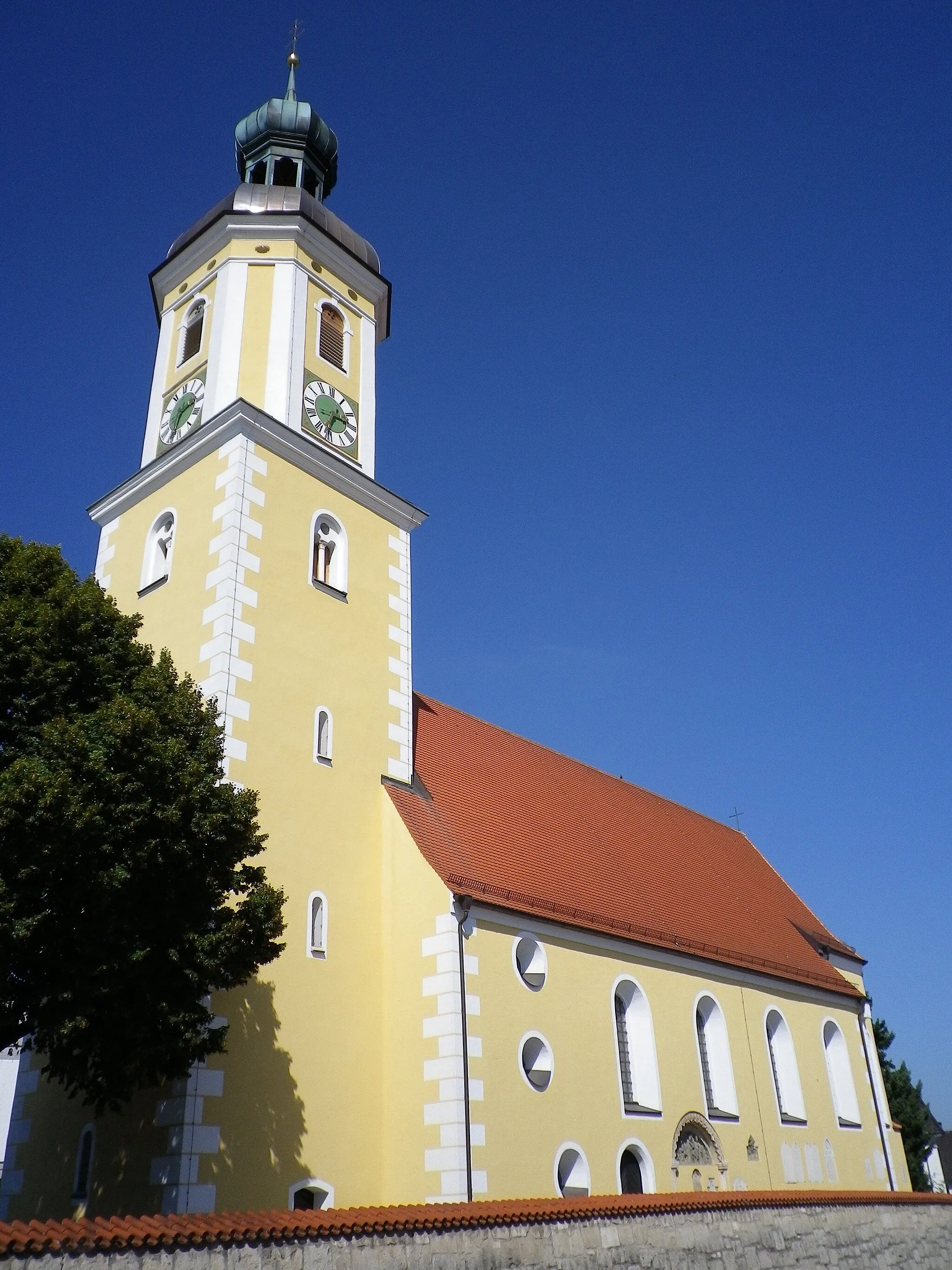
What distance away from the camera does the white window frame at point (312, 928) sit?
1373 centimetres

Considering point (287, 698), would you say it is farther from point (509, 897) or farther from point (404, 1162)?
point (404, 1162)

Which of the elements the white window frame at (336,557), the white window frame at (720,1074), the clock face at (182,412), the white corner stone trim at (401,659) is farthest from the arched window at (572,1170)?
the clock face at (182,412)

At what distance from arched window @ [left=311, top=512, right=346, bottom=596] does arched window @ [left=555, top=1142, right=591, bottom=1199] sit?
8.55 meters

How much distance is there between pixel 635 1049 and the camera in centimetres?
1681

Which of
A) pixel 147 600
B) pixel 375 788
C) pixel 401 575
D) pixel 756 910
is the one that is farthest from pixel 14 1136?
pixel 756 910

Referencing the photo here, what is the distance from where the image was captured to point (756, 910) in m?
23.9

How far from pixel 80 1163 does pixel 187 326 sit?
1330 cm

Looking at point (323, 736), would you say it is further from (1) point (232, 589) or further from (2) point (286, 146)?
(2) point (286, 146)

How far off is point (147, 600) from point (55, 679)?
5.68 m

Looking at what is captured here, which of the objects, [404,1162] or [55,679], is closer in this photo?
[55,679]

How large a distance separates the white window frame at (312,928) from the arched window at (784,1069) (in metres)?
10.1

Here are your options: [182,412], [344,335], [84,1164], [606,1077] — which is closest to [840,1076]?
[606,1077]

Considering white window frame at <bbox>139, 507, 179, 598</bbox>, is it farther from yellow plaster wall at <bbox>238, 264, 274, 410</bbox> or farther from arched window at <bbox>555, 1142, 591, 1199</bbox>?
arched window at <bbox>555, 1142, 591, 1199</bbox>

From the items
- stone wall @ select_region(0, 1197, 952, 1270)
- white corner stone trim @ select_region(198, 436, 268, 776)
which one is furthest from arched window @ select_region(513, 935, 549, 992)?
white corner stone trim @ select_region(198, 436, 268, 776)
